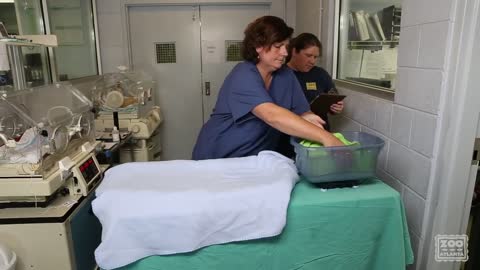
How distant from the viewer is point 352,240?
1.18 meters

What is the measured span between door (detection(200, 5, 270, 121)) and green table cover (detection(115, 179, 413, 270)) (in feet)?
9.08

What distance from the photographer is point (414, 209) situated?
147 cm

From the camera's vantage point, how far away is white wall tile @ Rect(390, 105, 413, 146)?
1490 millimetres

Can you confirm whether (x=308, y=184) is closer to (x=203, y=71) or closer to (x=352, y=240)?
(x=352, y=240)

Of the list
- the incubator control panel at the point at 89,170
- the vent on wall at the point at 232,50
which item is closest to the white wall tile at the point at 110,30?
the vent on wall at the point at 232,50

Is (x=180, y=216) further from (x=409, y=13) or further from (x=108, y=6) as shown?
(x=108, y=6)

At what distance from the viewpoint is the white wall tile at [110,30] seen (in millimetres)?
3514

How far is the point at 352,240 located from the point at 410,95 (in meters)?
0.71

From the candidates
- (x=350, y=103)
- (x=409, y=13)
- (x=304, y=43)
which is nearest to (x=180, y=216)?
(x=409, y=13)

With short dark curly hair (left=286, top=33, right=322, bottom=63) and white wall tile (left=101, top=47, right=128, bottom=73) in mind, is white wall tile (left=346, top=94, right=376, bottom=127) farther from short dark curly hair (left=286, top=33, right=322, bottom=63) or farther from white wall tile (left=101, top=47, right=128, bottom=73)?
white wall tile (left=101, top=47, right=128, bottom=73)

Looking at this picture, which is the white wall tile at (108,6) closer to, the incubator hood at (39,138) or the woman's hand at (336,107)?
the incubator hood at (39,138)

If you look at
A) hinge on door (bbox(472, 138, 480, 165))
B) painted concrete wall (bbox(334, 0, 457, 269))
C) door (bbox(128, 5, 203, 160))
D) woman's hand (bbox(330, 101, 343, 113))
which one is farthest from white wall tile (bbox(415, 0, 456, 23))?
door (bbox(128, 5, 203, 160))

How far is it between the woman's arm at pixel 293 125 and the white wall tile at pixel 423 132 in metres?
0.40

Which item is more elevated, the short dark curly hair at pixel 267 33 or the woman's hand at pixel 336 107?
the short dark curly hair at pixel 267 33
